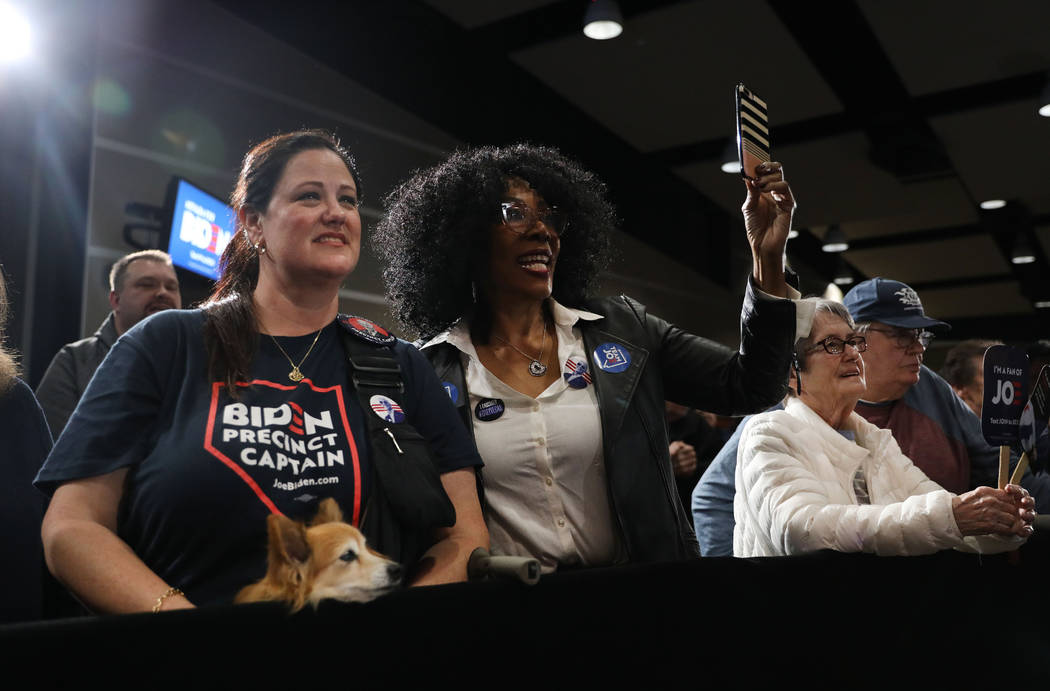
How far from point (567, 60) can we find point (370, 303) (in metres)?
2.17

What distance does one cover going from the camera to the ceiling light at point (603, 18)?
5.07 meters

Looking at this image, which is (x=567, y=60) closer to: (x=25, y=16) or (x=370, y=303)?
(x=370, y=303)

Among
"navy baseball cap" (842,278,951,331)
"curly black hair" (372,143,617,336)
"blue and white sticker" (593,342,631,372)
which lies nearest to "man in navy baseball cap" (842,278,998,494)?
"navy baseball cap" (842,278,951,331)

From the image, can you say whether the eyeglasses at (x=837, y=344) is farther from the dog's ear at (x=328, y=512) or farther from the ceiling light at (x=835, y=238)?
the ceiling light at (x=835, y=238)

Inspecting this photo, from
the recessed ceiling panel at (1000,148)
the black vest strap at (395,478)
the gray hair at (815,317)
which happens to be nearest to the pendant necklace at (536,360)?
the black vest strap at (395,478)

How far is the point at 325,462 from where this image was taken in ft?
3.94

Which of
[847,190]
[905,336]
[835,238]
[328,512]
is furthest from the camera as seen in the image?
[835,238]

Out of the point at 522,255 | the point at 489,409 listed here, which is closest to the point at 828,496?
the point at 489,409

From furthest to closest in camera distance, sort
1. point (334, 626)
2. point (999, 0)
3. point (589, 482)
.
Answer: point (999, 0)
point (589, 482)
point (334, 626)

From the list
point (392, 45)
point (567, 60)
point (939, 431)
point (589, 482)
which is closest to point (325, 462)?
point (589, 482)

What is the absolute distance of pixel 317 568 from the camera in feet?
3.31

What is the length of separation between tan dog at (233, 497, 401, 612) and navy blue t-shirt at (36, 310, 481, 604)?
0.07 metres

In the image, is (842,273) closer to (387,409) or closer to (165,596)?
(387,409)

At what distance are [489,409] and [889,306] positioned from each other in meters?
1.52
